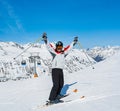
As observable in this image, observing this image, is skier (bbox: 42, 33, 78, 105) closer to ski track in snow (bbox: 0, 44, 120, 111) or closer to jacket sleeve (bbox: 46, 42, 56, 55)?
jacket sleeve (bbox: 46, 42, 56, 55)

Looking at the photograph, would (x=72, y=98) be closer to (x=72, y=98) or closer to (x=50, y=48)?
(x=72, y=98)

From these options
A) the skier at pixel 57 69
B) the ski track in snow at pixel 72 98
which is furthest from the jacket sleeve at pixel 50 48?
the ski track in snow at pixel 72 98

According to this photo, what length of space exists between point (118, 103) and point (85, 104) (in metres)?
1.32

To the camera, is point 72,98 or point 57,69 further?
point 72,98

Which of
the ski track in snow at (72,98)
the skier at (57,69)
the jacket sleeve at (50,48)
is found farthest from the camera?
the jacket sleeve at (50,48)

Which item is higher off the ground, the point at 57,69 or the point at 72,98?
the point at 57,69

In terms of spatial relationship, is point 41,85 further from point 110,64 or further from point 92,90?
point 110,64

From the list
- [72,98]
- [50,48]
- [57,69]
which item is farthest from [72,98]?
[50,48]

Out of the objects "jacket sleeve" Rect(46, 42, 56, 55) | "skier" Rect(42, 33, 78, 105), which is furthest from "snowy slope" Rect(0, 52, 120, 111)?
"jacket sleeve" Rect(46, 42, 56, 55)

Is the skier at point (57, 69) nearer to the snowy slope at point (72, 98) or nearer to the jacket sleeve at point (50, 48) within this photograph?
the jacket sleeve at point (50, 48)

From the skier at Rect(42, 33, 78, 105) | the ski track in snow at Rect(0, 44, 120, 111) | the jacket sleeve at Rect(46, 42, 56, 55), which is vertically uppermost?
the jacket sleeve at Rect(46, 42, 56, 55)

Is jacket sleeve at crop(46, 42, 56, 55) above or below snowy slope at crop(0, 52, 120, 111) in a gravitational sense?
above

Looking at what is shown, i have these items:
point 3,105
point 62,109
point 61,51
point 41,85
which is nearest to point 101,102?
point 62,109

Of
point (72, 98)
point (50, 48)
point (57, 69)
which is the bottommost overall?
point (72, 98)
